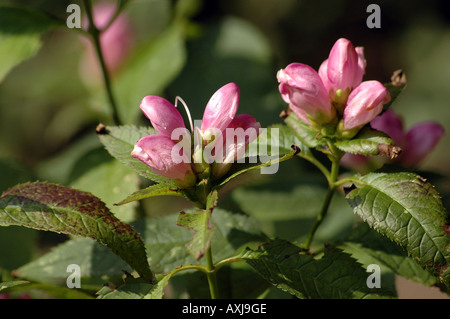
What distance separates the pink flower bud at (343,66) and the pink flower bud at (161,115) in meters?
0.27

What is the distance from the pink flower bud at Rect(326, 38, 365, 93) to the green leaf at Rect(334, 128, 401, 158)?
8cm

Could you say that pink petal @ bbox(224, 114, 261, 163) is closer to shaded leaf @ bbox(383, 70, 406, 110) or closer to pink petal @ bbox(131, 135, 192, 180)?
pink petal @ bbox(131, 135, 192, 180)

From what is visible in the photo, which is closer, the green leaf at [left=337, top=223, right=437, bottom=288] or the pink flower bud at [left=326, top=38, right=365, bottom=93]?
the pink flower bud at [left=326, top=38, right=365, bottom=93]

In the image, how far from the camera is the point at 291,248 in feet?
2.92

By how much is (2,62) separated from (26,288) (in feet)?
2.08

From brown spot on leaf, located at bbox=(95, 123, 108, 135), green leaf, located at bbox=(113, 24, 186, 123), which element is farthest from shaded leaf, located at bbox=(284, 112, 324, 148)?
green leaf, located at bbox=(113, 24, 186, 123)

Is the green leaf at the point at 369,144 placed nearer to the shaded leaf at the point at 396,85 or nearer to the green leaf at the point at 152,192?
the shaded leaf at the point at 396,85

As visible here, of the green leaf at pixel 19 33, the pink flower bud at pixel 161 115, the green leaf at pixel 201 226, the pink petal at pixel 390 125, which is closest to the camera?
the green leaf at pixel 201 226

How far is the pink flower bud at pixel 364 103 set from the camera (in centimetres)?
86

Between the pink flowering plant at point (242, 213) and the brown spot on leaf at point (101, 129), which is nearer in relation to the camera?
the pink flowering plant at point (242, 213)

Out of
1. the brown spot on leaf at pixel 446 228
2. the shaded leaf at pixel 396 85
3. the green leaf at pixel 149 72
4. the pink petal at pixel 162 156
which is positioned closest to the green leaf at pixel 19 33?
the green leaf at pixel 149 72

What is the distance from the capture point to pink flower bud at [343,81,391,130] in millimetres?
860

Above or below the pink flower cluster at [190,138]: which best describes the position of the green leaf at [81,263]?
below

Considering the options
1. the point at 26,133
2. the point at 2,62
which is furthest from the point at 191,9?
the point at 26,133
